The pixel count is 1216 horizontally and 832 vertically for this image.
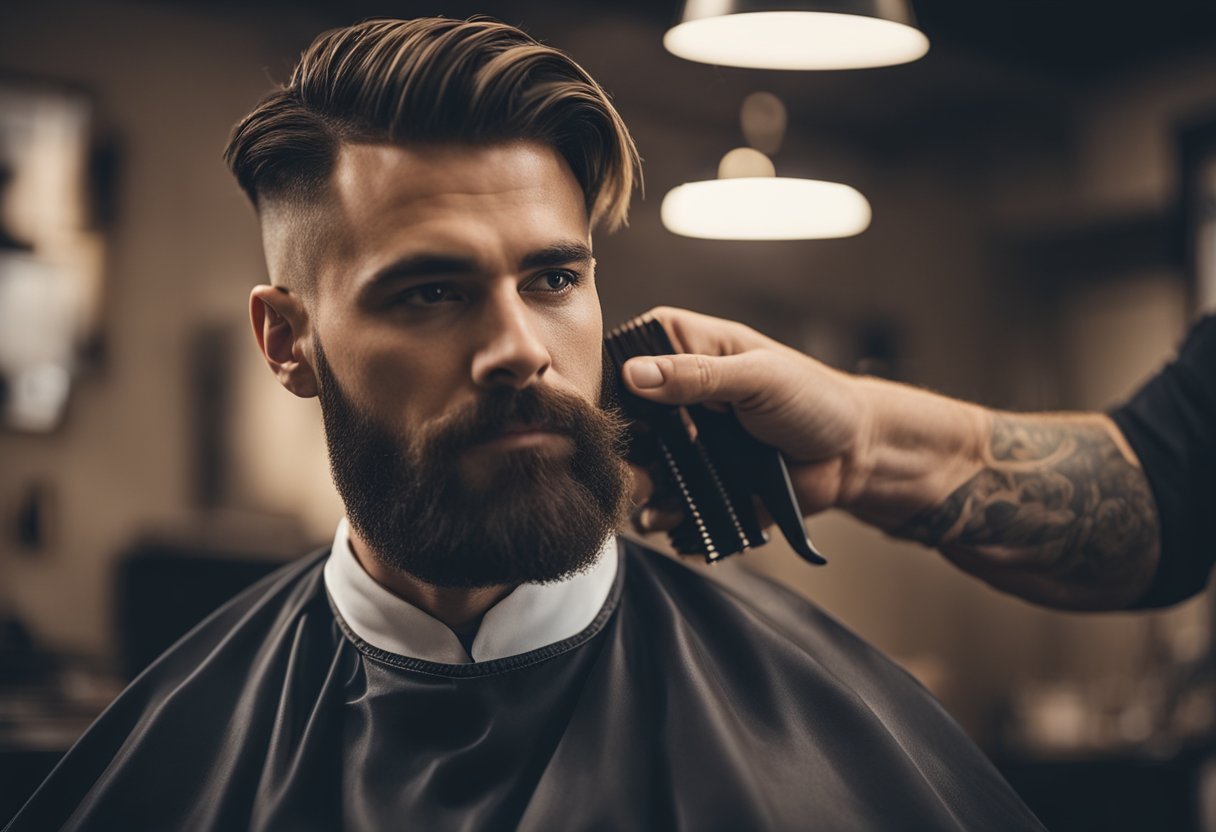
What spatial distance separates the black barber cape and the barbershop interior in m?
1.65

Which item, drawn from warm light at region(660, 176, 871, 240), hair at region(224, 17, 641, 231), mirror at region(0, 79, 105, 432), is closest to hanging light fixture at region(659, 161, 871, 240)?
warm light at region(660, 176, 871, 240)

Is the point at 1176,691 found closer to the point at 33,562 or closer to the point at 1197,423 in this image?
the point at 1197,423

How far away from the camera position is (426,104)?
151 cm

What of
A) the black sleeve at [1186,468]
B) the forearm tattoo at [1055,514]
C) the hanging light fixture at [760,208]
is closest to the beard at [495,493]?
the forearm tattoo at [1055,514]

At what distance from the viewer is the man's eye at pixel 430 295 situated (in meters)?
1.50

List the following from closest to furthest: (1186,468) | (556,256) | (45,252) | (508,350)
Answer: (508,350) → (556,256) → (1186,468) → (45,252)

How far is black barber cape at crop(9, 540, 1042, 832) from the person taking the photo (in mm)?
1429

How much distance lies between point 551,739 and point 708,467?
0.46 metres

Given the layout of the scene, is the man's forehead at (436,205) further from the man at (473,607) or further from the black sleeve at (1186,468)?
the black sleeve at (1186,468)

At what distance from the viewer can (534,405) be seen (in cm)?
147

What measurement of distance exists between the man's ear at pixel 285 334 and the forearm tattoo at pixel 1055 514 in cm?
101

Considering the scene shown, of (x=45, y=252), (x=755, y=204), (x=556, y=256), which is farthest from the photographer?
(x=45, y=252)

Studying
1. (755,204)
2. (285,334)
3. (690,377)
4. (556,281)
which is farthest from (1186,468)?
(755,204)

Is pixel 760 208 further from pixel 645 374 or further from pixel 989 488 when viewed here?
pixel 645 374
